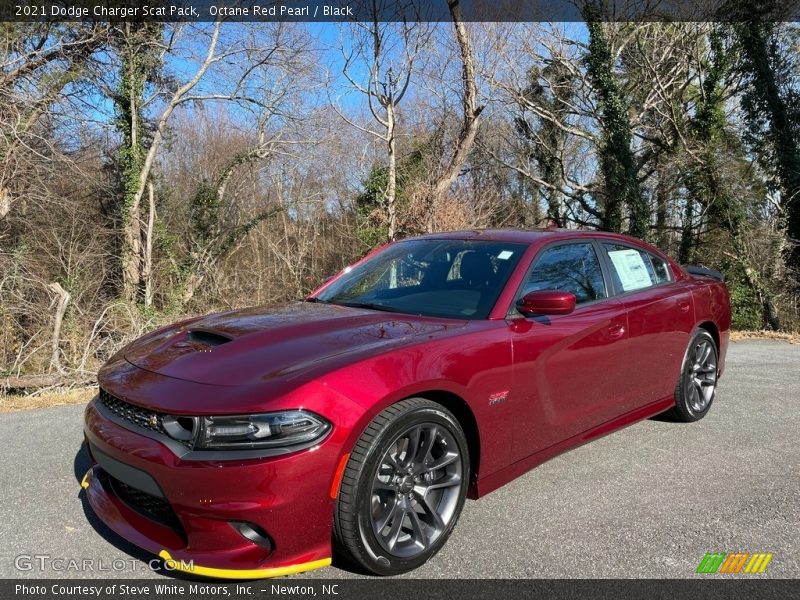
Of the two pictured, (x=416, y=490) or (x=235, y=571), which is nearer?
(x=235, y=571)

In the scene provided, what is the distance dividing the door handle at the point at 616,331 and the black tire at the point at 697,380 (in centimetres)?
110

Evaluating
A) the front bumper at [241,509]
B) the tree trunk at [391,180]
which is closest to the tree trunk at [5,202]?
the tree trunk at [391,180]

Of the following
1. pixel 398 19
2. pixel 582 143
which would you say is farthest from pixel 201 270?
pixel 582 143

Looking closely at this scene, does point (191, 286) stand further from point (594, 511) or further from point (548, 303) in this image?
point (594, 511)

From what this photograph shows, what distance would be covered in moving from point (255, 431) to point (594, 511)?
6.60 feet

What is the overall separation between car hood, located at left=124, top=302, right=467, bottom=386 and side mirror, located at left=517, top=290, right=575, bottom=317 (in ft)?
1.39

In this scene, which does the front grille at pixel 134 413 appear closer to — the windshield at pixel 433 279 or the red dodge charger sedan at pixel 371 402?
the red dodge charger sedan at pixel 371 402

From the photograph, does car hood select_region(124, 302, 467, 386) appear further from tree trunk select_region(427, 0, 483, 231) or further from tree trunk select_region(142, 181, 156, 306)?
tree trunk select_region(427, 0, 483, 231)

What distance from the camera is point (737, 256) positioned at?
17609 mm

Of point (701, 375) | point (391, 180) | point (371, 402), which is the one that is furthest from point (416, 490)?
point (391, 180)

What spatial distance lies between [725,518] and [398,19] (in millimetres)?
16308

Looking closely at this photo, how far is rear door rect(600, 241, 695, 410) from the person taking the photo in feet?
13.6

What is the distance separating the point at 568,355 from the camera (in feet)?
11.6

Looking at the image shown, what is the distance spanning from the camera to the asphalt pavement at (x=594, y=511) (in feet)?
9.24
